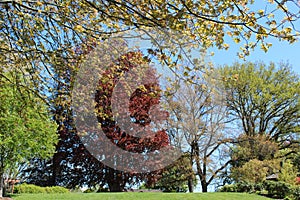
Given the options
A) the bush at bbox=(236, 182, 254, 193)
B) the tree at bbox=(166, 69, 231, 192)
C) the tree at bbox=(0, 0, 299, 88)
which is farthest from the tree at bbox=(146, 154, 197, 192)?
the tree at bbox=(0, 0, 299, 88)

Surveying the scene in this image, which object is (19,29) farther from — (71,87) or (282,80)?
(282,80)

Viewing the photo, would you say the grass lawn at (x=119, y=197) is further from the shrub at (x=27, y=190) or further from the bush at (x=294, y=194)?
the bush at (x=294, y=194)

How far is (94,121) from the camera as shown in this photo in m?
13.4

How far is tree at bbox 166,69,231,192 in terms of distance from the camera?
A: 14703 mm

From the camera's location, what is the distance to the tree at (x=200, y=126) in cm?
1470

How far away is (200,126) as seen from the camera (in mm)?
15438

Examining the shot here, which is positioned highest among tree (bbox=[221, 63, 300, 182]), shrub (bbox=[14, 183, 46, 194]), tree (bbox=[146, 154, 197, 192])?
tree (bbox=[221, 63, 300, 182])

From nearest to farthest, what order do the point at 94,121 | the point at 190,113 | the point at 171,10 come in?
the point at 171,10, the point at 94,121, the point at 190,113

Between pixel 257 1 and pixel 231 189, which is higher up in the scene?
pixel 257 1

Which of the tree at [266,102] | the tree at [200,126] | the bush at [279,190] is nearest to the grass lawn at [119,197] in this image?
the bush at [279,190]

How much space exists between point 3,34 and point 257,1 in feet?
10.8

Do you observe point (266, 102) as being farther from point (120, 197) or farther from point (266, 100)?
point (120, 197)

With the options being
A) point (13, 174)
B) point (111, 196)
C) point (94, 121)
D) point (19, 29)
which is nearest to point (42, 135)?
point (94, 121)

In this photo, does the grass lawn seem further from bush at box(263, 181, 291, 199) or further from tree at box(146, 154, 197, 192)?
tree at box(146, 154, 197, 192)
